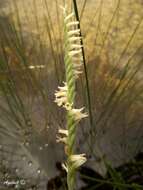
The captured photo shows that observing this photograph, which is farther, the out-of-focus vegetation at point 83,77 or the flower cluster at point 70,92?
the out-of-focus vegetation at point 83,77

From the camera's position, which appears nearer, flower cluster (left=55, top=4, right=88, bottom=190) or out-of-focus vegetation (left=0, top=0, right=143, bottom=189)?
flower cluster (left=55, top=4, right=88, bottom=190)

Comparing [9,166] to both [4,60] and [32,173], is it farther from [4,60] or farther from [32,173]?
[4,60]

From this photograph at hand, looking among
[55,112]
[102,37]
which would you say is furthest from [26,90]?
[102,37]

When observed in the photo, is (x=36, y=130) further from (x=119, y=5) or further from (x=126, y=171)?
(x=119, y=5)

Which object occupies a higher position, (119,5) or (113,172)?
(119,5)

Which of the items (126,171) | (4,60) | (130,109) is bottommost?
(126,171)

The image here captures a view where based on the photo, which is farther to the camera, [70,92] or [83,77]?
[83,77]

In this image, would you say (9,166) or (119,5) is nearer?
(9,166)
